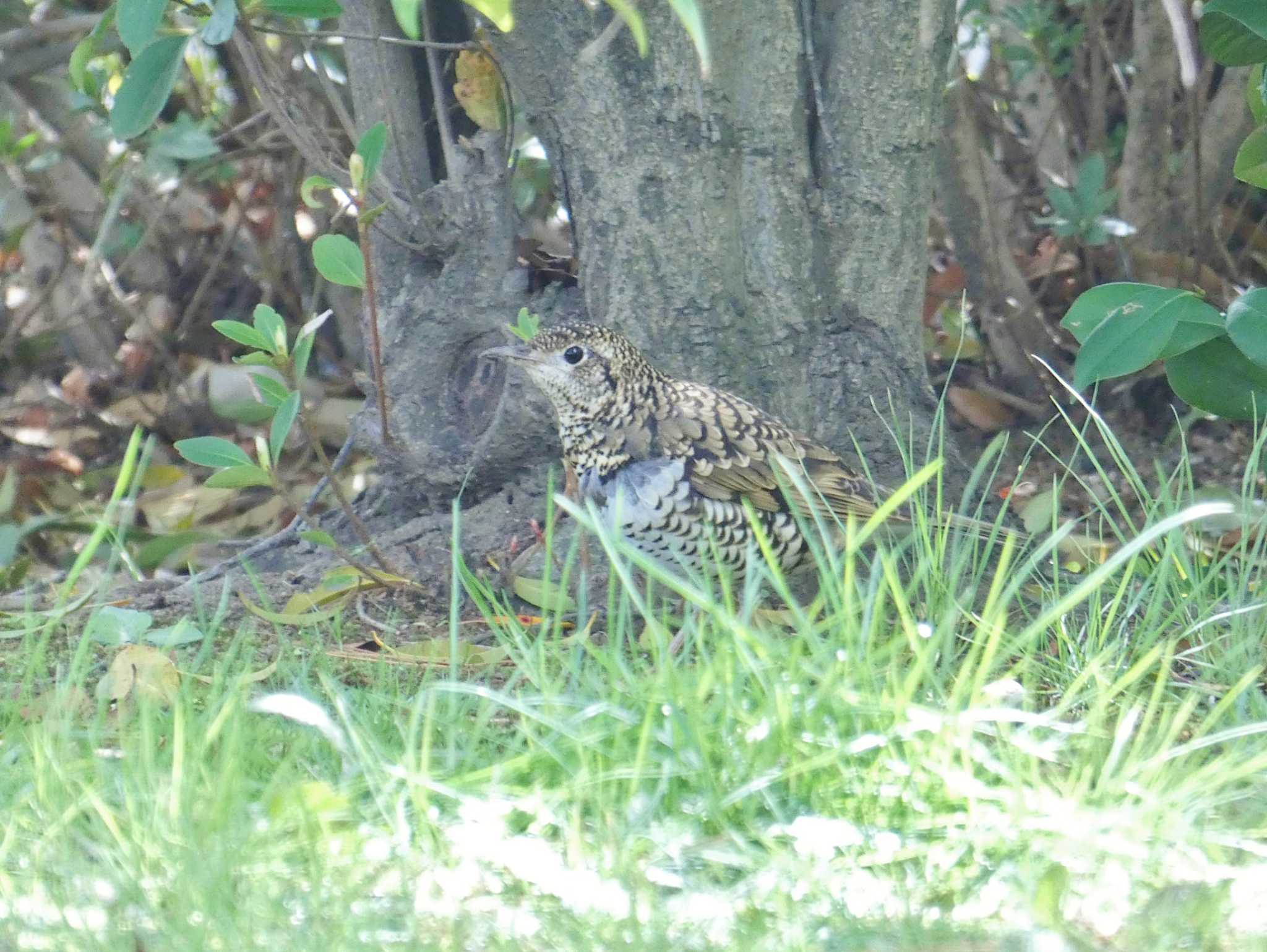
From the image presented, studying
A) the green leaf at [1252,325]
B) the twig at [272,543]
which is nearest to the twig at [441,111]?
the twig at [272,543]

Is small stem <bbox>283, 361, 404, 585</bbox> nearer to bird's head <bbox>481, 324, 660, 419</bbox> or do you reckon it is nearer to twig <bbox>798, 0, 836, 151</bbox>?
bird's head <bbox>481, 324, 660, 419</bbox>

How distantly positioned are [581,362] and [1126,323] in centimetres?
125

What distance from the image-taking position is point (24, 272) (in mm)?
6672

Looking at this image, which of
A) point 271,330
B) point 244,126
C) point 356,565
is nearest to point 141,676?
point 356,565

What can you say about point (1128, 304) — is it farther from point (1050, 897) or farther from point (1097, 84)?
point (1097, 84)

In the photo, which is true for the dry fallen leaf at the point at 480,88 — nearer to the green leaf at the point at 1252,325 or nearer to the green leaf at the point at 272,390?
the green leaf at the point at 272,390

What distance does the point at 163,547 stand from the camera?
5109mm

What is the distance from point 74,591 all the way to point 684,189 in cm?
203

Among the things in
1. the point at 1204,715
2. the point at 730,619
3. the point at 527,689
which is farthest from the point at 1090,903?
the point at 527,689

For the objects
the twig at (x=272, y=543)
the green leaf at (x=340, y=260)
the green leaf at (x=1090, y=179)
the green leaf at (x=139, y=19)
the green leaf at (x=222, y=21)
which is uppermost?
the green leaf at (x=139, y=19)

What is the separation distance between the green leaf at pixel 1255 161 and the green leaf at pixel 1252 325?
511mm

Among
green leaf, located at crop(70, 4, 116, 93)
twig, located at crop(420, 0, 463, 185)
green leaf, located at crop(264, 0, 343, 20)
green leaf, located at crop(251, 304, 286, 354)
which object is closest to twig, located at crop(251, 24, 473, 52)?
twig, located at crop(420, 0, 463, 185)

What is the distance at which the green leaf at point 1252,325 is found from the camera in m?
3.23

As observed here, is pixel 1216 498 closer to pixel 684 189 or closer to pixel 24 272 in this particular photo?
pixel 684 189
